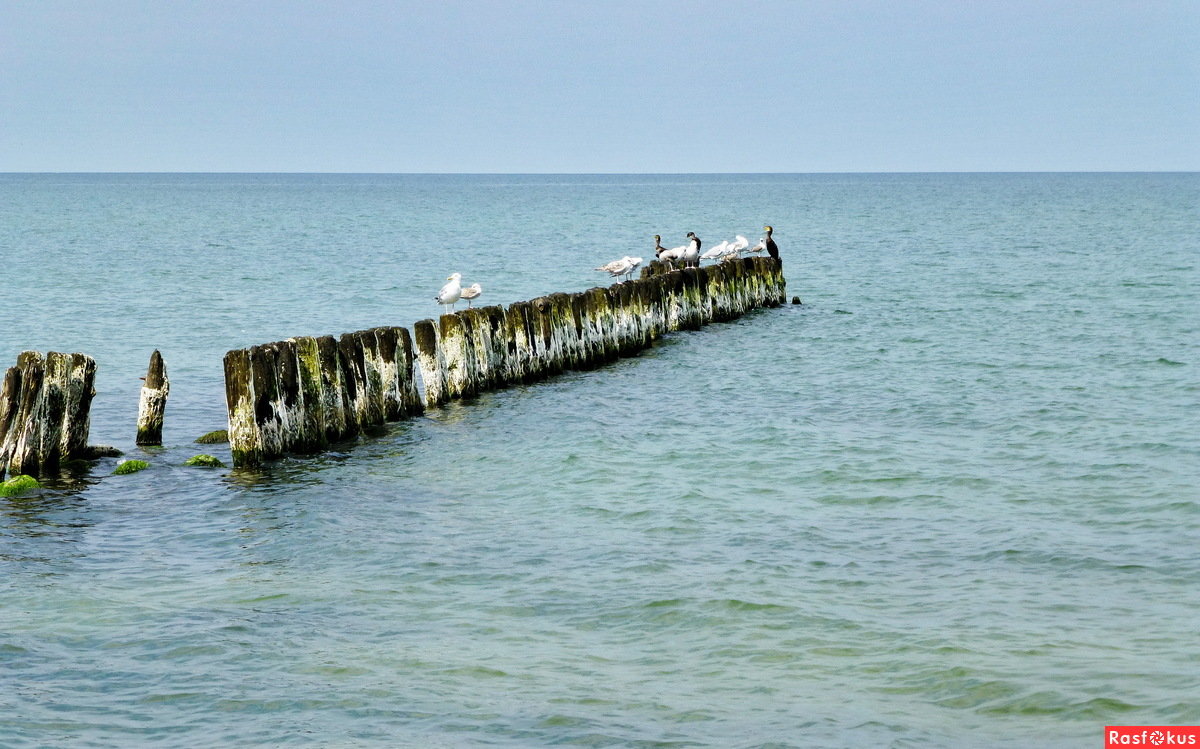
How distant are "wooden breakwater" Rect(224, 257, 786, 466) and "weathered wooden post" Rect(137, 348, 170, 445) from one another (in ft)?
4.78

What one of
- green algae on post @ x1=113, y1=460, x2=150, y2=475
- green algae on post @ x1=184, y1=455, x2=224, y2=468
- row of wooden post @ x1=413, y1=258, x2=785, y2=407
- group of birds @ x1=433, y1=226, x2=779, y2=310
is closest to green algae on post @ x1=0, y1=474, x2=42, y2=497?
green algae on post @ x1=113, y1=460, x2=150, y2=475

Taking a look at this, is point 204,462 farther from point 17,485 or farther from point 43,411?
point 17,485

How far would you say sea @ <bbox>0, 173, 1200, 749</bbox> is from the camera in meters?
7.06

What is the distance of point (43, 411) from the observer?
41.9 feet

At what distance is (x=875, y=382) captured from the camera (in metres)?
19.5

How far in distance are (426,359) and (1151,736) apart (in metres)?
11.4

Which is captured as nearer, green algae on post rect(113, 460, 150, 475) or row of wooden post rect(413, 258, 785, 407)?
green algae on post rect(113, 460, 150, 475)

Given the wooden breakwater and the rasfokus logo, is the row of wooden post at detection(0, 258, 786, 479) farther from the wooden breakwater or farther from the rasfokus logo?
the rasfokus logo

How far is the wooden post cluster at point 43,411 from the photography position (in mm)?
12469

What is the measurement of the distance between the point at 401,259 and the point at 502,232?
26157mm

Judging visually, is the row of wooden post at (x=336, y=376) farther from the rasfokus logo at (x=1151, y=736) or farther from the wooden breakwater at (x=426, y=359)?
the rasfokus logo at (x=1151, y=736)

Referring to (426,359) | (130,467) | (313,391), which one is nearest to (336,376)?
(313,391)

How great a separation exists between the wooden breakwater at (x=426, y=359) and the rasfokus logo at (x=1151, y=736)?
9.12 metres

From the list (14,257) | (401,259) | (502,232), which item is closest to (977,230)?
(502,232)
